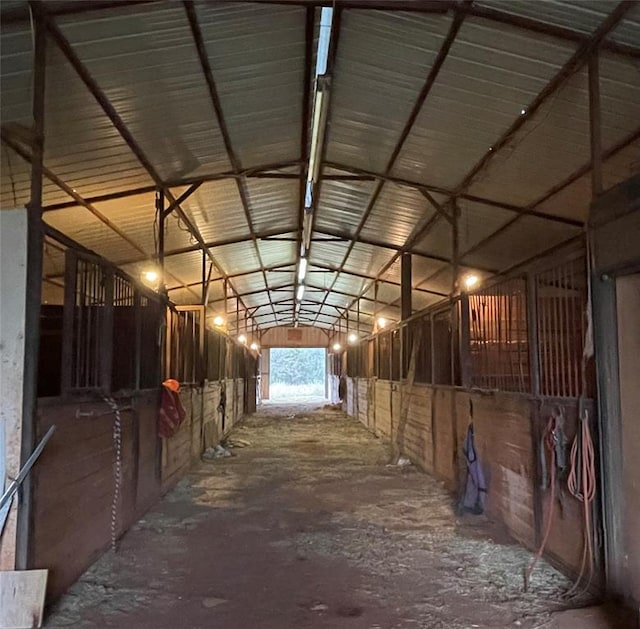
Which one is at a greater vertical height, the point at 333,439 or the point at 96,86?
the point at 96,86

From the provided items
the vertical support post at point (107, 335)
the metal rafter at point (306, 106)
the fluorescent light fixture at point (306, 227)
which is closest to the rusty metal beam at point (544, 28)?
the metal rafter at point (306, 106)

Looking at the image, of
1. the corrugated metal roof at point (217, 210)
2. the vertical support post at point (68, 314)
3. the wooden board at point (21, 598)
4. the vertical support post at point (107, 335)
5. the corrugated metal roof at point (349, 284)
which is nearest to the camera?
the wooden board at point (21, 598)

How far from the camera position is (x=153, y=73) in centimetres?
406

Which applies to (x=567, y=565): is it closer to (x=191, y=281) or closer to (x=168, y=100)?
(x=168, y=100)

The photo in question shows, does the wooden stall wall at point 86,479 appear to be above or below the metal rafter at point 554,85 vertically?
below

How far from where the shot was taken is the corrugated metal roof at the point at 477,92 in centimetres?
368

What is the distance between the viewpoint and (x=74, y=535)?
3.33 metres

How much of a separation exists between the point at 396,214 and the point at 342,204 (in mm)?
789

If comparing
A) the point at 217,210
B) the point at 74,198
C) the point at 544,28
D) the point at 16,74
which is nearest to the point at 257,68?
the point at 16,74

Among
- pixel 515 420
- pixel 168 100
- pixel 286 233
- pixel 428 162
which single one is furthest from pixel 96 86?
pixel 286 233

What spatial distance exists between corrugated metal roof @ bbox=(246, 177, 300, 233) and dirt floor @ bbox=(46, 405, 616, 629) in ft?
12.2

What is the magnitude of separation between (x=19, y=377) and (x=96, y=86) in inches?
91.9

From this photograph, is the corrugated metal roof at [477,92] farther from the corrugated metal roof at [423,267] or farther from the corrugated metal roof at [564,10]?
the corrugated metal roof at [423,267]

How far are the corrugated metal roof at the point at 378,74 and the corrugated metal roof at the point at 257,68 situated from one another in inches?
13.9
